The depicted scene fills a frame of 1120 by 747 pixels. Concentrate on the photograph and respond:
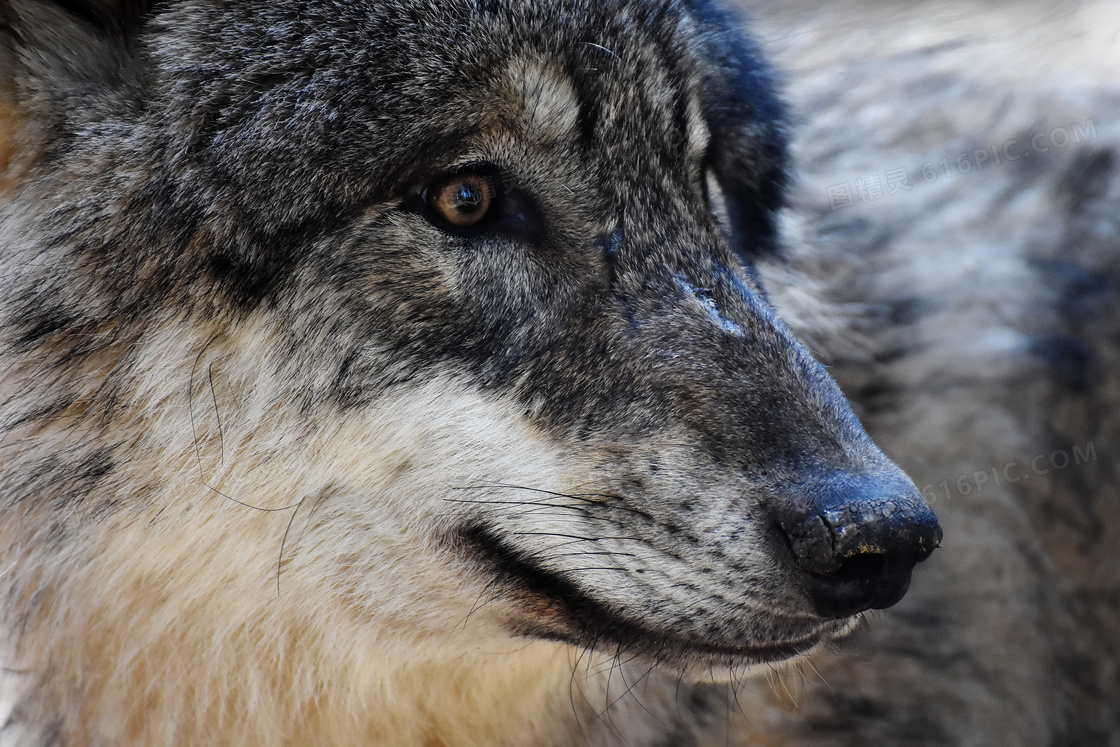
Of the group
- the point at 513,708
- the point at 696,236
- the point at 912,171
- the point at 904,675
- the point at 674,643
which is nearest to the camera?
the point at 674,643

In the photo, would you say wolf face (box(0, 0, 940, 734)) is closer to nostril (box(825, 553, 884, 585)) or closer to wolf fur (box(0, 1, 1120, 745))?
wolf fur (box(0, 1, 1120, 745))

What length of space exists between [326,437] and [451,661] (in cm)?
62

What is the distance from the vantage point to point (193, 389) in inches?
79.2

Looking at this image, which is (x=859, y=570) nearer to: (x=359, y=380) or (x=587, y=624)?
(x=587, y=624)

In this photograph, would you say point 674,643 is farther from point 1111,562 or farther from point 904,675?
point 1111,562

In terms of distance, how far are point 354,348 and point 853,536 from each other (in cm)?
97

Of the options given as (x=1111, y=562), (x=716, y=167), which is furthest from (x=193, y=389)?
(x=1111, y=562)

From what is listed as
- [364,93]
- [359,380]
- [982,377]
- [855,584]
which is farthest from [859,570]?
[982,377]

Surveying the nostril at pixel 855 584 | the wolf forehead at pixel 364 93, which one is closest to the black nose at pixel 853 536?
the nostril at pixel 855 584

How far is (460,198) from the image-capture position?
2.05 metres

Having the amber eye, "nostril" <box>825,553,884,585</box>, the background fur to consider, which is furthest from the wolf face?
the background fur

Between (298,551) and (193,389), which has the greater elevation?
(193,389)

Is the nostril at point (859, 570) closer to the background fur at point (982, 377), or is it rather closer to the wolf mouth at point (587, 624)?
the wolf mouth at point (587, 624)

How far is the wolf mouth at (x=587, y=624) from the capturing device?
1.91 metres
